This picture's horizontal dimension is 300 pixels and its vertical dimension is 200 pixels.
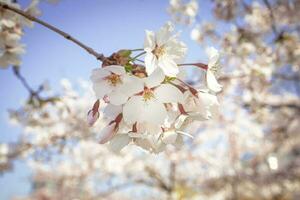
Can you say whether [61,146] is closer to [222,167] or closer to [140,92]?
[140,92]

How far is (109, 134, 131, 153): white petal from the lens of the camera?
1.07 metres

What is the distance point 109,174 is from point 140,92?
12.1 m

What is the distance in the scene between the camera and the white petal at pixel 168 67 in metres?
Answer: 0.96

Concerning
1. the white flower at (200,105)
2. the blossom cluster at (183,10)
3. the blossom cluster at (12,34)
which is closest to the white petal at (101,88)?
the white flower at (200,105)

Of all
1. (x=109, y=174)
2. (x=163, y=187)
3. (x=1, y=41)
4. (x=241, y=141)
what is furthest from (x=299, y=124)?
(x=1, y=41)

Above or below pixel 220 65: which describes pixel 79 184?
above

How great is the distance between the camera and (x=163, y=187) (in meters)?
11.2

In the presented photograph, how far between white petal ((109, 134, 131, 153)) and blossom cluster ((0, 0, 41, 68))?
0.95 m

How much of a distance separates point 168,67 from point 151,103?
0.34ft

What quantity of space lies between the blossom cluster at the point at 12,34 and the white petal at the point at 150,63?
3.29 ft

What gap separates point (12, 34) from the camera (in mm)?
1872

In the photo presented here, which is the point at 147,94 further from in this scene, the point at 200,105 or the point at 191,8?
the point at 191,8

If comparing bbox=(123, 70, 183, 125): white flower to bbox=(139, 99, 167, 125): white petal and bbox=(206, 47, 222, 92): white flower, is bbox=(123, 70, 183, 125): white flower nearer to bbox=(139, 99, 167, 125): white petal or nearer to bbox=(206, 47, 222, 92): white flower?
bbox=(139, 99, 167, 125): white petal

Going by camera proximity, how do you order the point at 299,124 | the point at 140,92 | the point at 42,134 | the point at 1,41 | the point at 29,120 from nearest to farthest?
the point at 140,92, the point at 1,41, the point at 29,120, the point at 42,134, the point at 299,124
